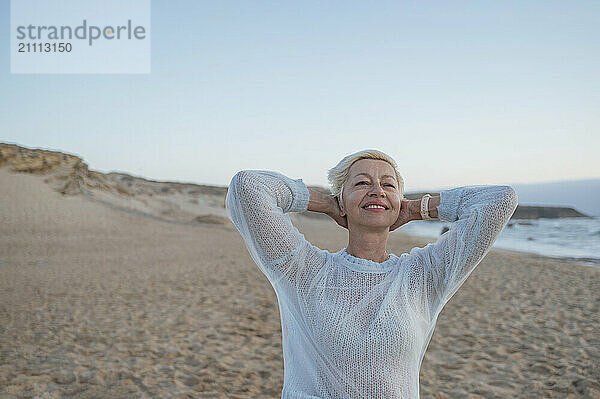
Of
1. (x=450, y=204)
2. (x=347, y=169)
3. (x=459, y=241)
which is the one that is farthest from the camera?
(x=347, y=169)

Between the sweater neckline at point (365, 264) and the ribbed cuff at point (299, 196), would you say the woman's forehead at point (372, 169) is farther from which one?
the sweater neckline at point (365, 264)

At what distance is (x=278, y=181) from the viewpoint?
1880 mm

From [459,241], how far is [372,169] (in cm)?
41

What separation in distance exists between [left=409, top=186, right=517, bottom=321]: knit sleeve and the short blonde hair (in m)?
0.20

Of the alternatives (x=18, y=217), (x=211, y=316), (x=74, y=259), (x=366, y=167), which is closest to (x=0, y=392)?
(x=211, y=316)

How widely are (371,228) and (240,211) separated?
1.60ft

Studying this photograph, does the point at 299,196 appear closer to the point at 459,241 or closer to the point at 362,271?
the point at 362,271

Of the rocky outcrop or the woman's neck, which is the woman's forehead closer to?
the woman's neck

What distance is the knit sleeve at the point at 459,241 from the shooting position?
5.51 ft

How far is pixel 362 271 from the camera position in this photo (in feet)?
6.01

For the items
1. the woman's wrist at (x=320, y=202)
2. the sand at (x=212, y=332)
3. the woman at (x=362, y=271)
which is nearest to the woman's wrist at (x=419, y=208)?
the woman at (x=362, y=271)

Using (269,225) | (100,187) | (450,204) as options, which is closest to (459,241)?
(450,204)

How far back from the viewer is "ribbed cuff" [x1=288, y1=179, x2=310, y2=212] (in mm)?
1914

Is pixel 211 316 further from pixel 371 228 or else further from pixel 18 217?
pixel 18 217
